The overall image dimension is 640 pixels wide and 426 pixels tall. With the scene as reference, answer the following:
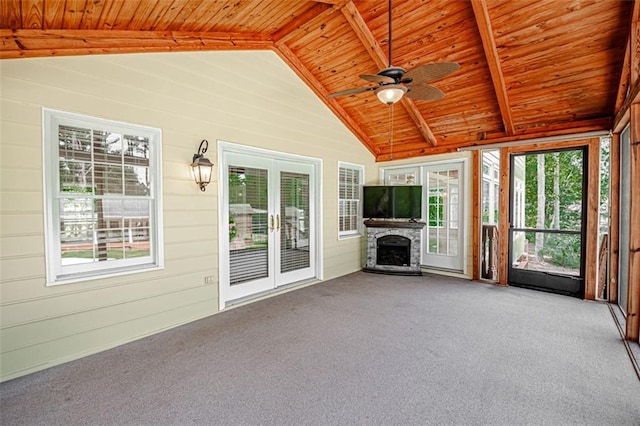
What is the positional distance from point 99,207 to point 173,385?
1.94m

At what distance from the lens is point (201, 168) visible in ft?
11.7

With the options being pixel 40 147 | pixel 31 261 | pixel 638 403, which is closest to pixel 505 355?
pixel 638 403

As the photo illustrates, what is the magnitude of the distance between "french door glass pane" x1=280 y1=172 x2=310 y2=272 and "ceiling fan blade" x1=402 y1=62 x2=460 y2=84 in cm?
264

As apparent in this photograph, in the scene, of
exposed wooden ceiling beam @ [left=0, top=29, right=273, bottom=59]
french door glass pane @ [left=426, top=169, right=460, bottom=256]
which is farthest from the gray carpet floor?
exposed wooden ceiling beam @ [left=0, top=29, right=273, bottom=59]

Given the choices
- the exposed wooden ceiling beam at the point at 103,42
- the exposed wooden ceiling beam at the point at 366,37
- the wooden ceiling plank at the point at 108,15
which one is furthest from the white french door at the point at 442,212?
the wooden ceiling plank at the point at 108,15

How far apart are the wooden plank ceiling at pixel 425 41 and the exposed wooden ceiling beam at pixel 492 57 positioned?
13 mm

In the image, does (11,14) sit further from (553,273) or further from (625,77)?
(553,273)

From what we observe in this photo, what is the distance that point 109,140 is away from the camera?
305 cm

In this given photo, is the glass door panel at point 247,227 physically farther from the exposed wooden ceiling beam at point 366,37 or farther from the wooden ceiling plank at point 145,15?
the exposed wooden ceiling beam at point 366,37

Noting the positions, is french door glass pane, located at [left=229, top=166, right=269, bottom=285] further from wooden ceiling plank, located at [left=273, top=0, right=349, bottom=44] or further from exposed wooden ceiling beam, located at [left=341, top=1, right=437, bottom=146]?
exposed wooden ceiling beam, located at [left=341, top=1, right=437, bottom=146]

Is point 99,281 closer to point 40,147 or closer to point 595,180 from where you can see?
point 40,147

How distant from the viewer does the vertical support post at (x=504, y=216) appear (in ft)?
17.0

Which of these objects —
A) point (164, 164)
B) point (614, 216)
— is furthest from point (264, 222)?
point (614, 216)

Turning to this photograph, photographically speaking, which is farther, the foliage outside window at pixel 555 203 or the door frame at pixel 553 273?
the foliage outside window at pixel 555 203
